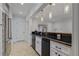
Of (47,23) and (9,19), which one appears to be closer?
(9,19)

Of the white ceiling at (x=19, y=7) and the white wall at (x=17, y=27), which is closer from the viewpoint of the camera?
the white ceiling at (x=19, y=7)

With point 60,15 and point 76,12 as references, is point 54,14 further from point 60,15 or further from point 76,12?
point 76,12

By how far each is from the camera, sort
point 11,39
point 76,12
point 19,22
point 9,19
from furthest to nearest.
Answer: point 11,39, point 9,19, point 19,22, point 76,12

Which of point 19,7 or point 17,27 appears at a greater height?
point 19,7

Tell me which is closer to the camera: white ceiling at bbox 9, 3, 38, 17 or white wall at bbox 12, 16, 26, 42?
white ceiling at bbox 9, 3, 38, 17

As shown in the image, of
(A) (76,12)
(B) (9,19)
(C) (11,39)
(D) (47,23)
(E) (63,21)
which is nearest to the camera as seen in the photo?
(A) (76,12)

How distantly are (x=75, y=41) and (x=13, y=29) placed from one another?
5.51 feet

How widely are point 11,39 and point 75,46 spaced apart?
1.98 m

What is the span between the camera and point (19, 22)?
193cm

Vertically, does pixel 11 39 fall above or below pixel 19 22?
below

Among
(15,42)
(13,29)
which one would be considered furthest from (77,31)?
(15,42)

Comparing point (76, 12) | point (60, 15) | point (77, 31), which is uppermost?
point (60, 15)

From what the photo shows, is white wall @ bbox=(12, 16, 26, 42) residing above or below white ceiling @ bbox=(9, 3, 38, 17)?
below

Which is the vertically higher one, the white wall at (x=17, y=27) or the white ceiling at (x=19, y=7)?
the white ceiling at (x=19, y=7)
